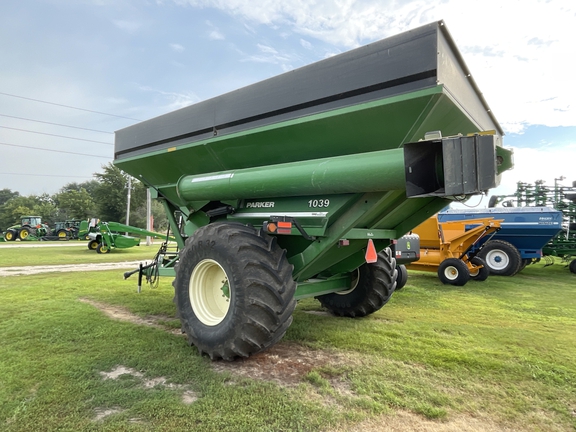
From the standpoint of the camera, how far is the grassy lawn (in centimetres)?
A: 228

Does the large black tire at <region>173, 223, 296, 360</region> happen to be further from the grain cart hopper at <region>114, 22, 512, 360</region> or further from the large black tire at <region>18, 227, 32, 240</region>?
the large black tire at <region>18, 227, 32, 240</region>

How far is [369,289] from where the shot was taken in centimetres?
455

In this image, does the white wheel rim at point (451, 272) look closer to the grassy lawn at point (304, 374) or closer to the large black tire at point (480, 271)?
the large black tire at point (480, 271)

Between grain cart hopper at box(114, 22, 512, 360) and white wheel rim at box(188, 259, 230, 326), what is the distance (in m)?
0.01

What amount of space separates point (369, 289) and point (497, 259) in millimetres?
7115

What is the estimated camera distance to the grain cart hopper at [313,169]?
238 centimetres

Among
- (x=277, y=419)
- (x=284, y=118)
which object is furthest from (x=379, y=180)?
(x=277, y=419)

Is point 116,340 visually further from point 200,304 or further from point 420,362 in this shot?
point 420,362

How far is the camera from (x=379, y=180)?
2482mm

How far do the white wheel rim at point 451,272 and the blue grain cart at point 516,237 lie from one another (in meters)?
2.26

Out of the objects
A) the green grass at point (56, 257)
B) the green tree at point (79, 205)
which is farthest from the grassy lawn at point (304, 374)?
the green tree at point (79, 205)

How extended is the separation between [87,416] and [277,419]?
1200mm

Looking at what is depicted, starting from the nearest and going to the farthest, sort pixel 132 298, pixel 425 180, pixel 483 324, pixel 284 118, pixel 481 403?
pixel 425 180
pixel 481 403
pixel 284 118
pixel 483 324
pixel 132 298

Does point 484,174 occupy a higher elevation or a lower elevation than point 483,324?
higher
